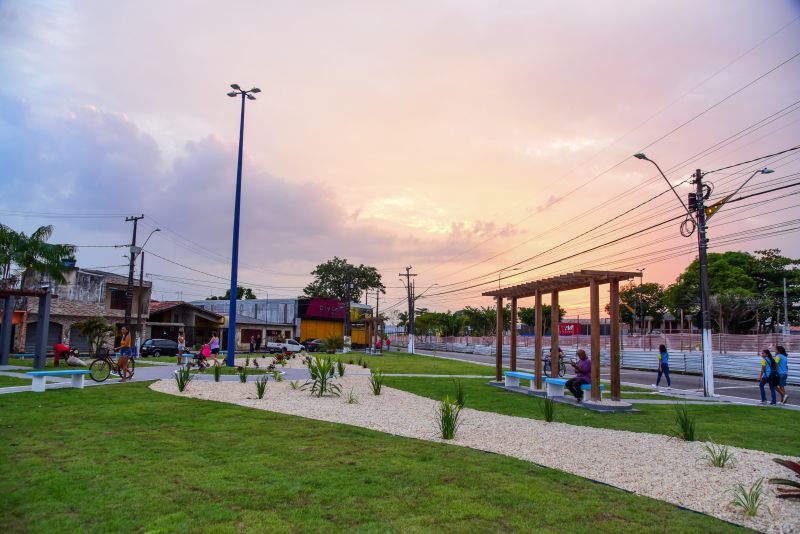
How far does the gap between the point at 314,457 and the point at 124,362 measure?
12869mm

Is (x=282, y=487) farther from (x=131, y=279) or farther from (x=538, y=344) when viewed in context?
(x=131, y=279)

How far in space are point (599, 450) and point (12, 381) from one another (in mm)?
15582

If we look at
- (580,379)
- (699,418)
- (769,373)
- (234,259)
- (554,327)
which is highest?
(234,259)

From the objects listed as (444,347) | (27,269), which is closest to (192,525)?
(27,269)

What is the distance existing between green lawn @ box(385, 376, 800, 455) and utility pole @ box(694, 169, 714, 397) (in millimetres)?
2776

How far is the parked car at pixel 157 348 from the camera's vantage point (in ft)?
130

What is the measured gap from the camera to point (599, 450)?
328 inches

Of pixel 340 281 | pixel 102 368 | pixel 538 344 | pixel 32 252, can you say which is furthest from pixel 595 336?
pixel 340 281

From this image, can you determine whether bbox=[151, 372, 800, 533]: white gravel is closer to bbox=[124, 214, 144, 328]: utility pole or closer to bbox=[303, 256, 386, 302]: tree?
bbox=[124, 214, 144, 328]: utility pole

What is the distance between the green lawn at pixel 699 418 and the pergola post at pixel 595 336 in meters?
0.79

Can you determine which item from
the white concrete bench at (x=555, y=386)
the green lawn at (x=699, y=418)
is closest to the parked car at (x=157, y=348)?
the green lawn at (x=699, y=418)

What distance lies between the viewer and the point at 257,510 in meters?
4.99

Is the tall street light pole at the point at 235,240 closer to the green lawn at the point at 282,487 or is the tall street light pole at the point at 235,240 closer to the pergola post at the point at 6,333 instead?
the pergola post at the point at 6,333

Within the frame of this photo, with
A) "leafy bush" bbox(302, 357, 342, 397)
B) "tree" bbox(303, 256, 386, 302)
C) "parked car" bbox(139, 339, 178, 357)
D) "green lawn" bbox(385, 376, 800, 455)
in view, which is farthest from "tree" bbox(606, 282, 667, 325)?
"leafy bush" bbox(302, 357, 342, 397)
